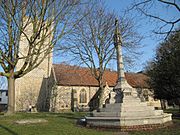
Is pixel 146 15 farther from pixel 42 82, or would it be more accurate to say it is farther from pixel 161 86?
pixel 42 82

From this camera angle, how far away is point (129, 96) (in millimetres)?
12305

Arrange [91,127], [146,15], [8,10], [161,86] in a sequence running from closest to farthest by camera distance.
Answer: [91,127], [146,15], [8,10], [161,86]

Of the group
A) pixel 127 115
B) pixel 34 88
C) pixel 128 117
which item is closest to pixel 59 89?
pixel 34 88

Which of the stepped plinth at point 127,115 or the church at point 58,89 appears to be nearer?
the stepped plinth at point 127,115

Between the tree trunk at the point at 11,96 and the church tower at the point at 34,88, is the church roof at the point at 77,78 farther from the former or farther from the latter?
the tree trunk at the point at 11,96

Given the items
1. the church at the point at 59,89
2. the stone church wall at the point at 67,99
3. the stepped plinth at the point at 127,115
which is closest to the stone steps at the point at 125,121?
the stepped plinth at the point at 127,115

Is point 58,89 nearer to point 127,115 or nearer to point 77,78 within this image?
point 77,78

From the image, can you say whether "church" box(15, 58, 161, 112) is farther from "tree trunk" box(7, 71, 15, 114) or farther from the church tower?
"tree trunk" box(7, 71, 15, 114)

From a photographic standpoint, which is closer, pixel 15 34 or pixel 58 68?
pixel 15 34

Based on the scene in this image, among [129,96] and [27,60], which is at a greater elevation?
[27,60]

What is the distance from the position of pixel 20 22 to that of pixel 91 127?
9.80 meters

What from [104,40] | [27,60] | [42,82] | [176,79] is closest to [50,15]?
[27,60]

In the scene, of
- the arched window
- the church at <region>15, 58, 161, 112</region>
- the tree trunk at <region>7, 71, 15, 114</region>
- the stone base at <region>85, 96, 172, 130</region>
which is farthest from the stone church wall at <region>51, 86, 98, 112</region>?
the stone base at <region>85, 96, 172, 130</region>

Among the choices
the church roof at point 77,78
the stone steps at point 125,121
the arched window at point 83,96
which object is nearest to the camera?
the stone steps at point 125,121
